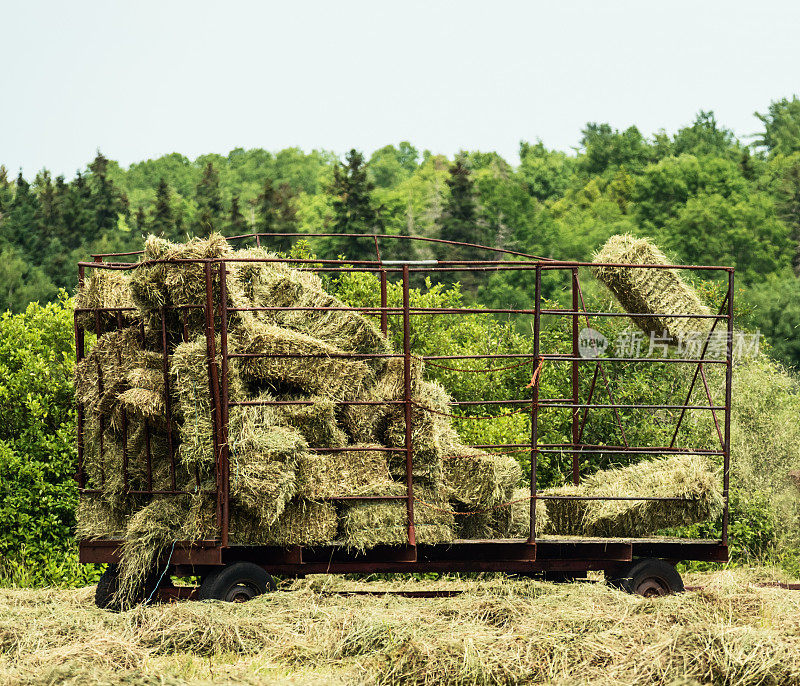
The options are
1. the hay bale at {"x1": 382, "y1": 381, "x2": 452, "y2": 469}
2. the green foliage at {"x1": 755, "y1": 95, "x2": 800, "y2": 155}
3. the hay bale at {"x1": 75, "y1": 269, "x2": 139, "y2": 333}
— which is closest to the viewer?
the hay bale at {"x1": 382, "y1": 381, "x2": 452, "y2": 469}

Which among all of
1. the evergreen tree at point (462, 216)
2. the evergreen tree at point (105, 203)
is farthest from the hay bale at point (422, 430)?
the evergreen tree at point (105, 203)

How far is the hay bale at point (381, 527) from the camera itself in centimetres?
962

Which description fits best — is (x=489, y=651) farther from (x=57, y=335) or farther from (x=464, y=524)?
(x=57, y=335)

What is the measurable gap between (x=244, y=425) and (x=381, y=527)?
58.6 inches

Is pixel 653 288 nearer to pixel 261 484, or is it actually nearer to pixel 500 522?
pixel 500 522

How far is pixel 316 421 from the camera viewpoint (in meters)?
9.80

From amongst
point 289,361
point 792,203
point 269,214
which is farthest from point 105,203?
point 289,361

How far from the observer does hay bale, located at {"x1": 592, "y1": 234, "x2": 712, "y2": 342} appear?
11031 mm

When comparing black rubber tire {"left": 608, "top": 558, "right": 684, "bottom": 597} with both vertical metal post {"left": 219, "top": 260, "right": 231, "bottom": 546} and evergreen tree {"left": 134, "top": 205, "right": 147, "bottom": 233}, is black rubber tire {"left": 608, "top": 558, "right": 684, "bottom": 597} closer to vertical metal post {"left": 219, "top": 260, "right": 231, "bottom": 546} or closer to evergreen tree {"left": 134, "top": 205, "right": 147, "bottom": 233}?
vertical metal post {"left": 219, "top": 260, "right": 231, "bottom": 546}

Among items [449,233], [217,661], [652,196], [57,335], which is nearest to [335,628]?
[217,661]

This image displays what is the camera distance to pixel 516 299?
4706cm

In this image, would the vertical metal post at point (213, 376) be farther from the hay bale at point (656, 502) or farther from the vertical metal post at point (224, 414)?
the hay bale at point (656, 502)

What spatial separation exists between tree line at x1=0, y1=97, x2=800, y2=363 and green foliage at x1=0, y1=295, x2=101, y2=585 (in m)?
23.4

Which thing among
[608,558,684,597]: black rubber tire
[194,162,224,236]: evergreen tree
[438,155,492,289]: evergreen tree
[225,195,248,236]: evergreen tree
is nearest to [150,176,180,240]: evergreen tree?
[225,195,248,236]: evergreen tree
